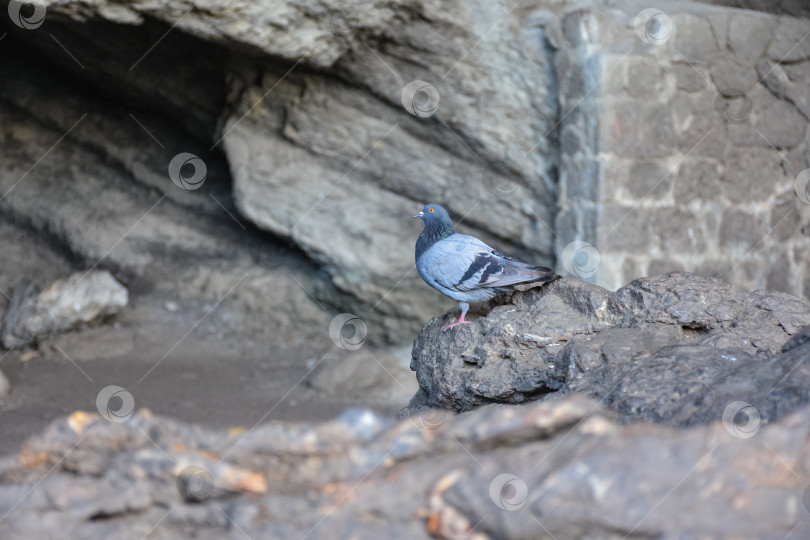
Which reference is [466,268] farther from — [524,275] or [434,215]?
[434,215]

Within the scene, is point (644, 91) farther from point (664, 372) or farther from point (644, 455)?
point (644, 455)

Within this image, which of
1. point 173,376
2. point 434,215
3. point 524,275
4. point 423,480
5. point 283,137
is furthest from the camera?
point 283,137

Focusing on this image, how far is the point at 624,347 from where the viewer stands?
2.45 m

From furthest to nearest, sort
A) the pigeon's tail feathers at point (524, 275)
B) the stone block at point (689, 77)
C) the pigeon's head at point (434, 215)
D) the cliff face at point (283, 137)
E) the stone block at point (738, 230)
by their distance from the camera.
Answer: the stone block at point (738, 230) < the cliff face at point (283, 137) < the stone block at point (689, 77) < the pigeon's head at point (434, 215) < the pigeon's tail feathers at point (524, 275)

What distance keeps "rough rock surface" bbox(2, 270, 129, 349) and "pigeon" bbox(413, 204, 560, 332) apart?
3654mm

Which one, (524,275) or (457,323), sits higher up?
(524,275)

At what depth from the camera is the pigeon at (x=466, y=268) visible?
3016 mm

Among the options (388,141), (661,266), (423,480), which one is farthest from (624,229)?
(423,480)

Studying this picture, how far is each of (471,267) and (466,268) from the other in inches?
0.9

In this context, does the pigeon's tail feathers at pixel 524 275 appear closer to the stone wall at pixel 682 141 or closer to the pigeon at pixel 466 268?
the pigeon at pixel 466 268

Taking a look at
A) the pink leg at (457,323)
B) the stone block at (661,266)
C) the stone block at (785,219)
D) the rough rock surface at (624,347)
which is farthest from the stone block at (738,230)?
the pink leg at (457,323)

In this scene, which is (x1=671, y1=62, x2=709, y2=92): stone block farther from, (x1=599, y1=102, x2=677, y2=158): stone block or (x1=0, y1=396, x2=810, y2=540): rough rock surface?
(x1=0, y1=396, x2=810, y2=540): rough rock surface

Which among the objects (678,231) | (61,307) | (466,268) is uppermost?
(466,268)

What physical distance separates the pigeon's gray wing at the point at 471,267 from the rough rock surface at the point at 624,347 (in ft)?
0.33
